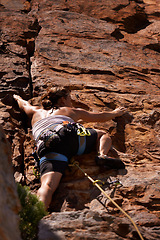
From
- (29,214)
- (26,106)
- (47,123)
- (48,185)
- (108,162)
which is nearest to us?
(29,214)

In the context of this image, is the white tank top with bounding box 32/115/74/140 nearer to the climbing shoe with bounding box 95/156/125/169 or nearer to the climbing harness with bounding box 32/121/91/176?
the climbing harness with bounding box 32/121/91/176

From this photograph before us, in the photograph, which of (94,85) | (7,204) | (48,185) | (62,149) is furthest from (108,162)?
(7,204)

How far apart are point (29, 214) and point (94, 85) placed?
148 inches

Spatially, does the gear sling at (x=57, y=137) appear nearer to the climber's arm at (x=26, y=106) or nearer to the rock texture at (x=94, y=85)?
the rock texture at (x=94, y=85)

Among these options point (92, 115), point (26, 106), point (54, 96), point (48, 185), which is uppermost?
point (54, 96)

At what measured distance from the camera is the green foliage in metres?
2.70

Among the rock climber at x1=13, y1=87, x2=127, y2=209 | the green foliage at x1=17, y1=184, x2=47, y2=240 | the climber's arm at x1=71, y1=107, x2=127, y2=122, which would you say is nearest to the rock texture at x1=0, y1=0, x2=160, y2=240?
the green foliage at x1=17, y1=184, x2=47, y2=240

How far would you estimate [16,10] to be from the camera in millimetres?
8609

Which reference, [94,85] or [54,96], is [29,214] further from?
[94,85]

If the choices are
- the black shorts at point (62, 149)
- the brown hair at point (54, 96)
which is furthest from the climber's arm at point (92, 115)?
the black shorts at point (62, 149)

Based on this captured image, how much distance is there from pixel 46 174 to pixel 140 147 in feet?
5.77

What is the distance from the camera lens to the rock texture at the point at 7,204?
6.08 feet

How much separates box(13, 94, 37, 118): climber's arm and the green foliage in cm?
225

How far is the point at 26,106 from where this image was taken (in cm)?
539
